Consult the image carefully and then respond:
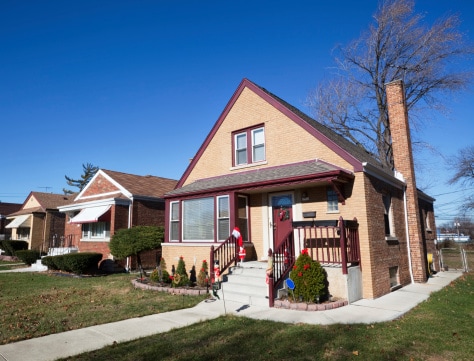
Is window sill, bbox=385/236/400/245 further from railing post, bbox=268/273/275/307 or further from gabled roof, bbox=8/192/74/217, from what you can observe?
gabled roof, bbox=8/192/74/217

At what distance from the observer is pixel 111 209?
19.1 metres

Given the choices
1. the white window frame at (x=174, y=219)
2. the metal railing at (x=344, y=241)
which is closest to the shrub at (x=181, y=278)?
the white window frame at (x=174, y=219)

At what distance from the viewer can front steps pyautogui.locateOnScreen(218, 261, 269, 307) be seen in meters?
9.51

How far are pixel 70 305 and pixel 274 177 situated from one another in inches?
292

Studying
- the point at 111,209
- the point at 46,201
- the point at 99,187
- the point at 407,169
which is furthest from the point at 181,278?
A: the point at 46,201

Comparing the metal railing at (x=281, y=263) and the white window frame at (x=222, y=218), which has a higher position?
the white window frame at (x=222, y=218)

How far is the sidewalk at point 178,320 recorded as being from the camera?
19.2 ft

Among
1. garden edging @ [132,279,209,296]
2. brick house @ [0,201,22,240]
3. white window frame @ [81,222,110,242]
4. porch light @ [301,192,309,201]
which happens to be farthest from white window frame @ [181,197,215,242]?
brick house @ [0,201,22,240]

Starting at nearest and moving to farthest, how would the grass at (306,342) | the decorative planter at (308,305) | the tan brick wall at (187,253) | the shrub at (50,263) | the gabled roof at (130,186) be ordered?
the grass at (306,342), the decorative planter at (308,305), the tan brick wall at (187,253), the shrub at (50,263), the gabled roof at (130,186)

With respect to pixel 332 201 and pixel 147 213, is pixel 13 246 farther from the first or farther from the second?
pixel 332 201

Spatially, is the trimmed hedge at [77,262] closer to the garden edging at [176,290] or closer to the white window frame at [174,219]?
the white window frame at [174,219]

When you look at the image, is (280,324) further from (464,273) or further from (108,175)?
(108,175)

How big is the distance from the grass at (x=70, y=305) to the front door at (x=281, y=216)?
393cm

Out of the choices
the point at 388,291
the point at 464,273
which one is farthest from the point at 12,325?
the point at 464,273
